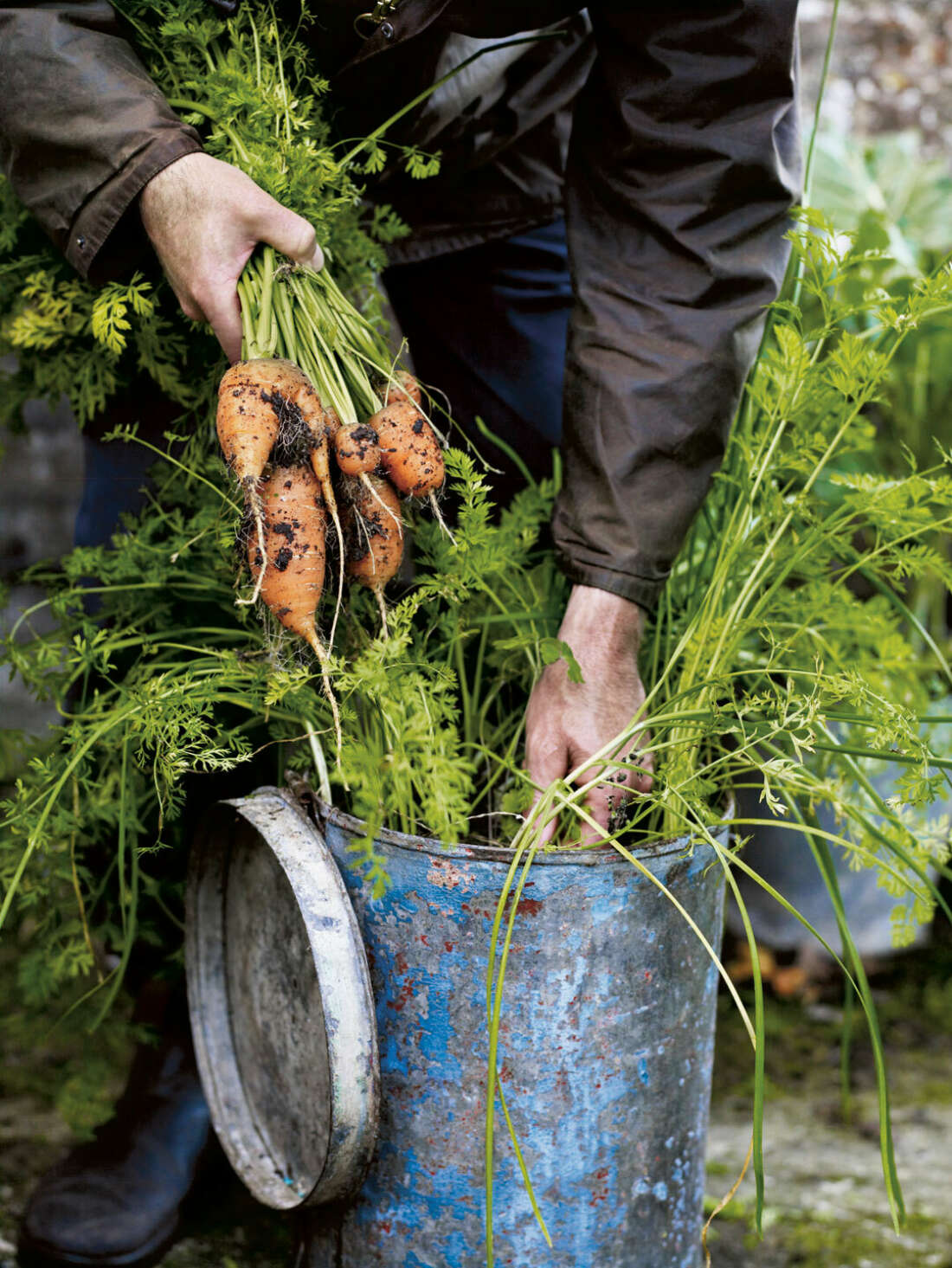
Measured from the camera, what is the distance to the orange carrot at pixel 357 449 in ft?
3.29

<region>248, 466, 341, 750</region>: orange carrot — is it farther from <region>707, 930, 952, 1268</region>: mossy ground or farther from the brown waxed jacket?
<region>707, 930, 952, 1268</region>: mossy ground

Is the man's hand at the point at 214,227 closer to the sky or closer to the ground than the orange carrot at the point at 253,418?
closer to the sky

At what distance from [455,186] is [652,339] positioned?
465 millimetres

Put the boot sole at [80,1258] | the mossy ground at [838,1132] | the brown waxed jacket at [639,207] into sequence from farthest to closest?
1. the mossy ground at [838,1132]
2. the boot sole at [80,1258]
3. the brown waxed jacket at [639,207]

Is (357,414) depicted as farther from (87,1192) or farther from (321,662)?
(87,1192)

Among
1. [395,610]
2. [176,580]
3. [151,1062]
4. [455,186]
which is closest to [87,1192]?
[151,1062]

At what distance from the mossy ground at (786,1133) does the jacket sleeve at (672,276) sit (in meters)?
0.92

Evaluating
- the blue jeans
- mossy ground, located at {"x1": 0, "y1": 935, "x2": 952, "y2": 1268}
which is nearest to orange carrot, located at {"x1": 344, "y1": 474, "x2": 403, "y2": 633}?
the blue jeans

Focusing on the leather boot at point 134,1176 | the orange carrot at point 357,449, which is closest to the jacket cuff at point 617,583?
the orange carrot at point 357,449

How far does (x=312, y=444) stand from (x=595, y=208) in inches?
20.5

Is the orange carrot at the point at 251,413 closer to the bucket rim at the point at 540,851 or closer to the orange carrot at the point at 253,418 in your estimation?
the orange carrot at the point at 253,418

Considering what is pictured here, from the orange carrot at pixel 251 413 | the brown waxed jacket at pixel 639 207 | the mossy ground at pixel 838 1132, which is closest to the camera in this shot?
the orange carrot at pixel 251 413

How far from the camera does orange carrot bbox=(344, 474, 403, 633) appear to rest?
40.9 inches

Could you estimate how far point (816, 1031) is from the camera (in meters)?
2.07
